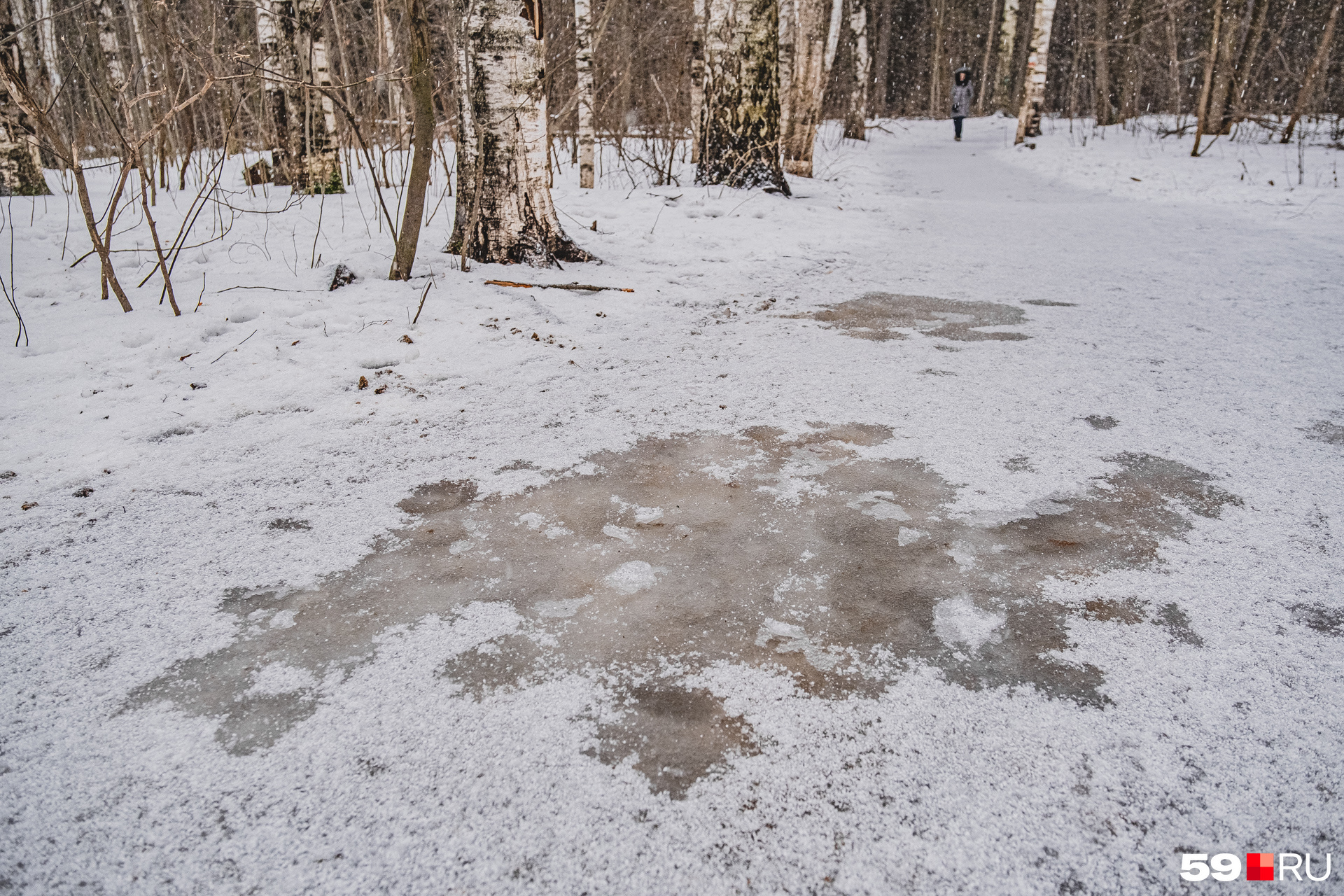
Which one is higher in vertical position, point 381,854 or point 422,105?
point 422,105

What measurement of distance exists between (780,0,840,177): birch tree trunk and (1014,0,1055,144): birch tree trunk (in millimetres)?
6643

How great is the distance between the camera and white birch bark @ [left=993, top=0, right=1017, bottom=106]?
58.7 feet

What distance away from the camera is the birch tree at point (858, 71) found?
1553 centimetres

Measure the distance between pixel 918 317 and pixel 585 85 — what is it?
509 centimetres

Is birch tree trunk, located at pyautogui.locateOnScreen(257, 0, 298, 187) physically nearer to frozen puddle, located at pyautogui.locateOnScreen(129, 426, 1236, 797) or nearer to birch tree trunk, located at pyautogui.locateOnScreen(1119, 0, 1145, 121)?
frozen puddle, located at pyautogui.locateOnScreen(129, 426, 1236, 797)

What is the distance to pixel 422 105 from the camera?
3.37 m

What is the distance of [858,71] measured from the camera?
52.1ft

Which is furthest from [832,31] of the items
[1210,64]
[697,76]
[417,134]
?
[417,134]

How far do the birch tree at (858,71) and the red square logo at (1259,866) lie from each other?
16.2 m

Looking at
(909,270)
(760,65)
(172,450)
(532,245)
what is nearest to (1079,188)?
(760,65)

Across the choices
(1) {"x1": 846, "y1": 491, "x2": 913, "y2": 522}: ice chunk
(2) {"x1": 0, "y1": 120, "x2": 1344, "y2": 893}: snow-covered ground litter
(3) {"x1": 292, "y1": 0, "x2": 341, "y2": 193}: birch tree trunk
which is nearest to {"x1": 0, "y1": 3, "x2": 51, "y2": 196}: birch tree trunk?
(3) {"x1": 292, "y1": 0, "x2": 341, "y2": 193}: birch tree trunk

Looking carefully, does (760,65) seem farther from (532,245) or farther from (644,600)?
(644,600)

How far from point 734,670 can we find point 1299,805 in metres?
0.84

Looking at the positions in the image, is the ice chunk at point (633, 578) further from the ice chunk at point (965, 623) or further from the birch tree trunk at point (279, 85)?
the birch tree trunk at point (279, 85)
